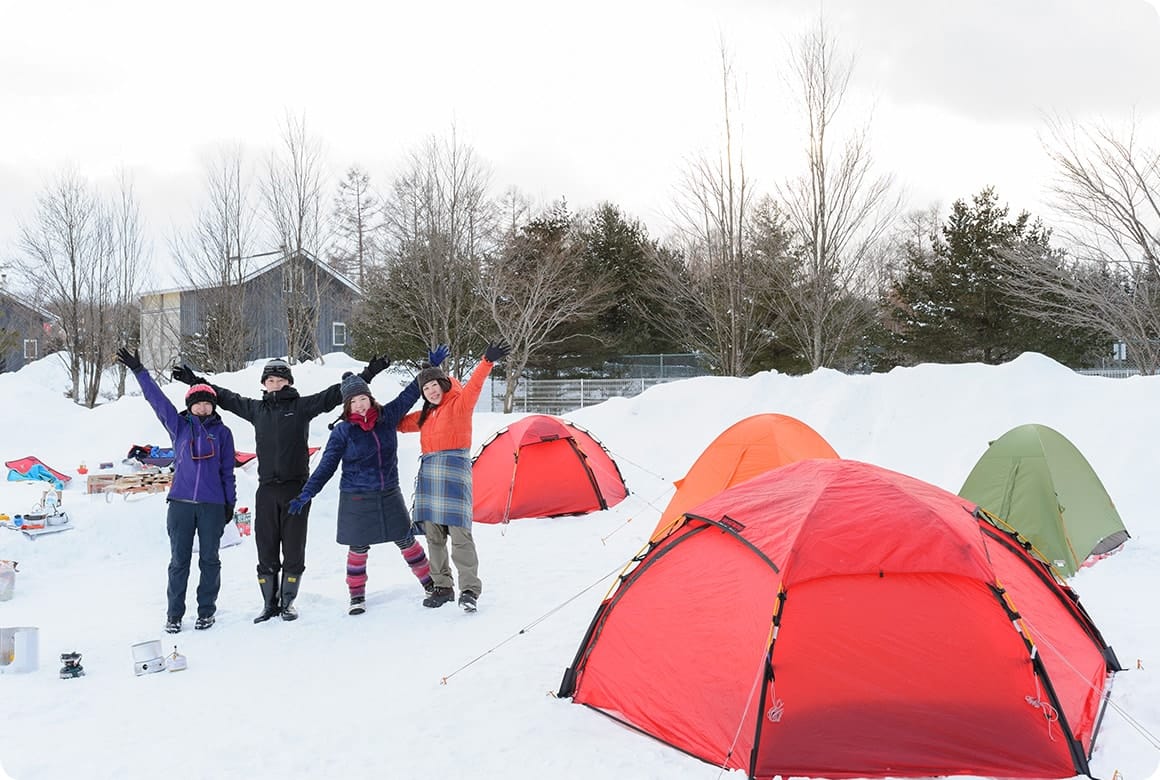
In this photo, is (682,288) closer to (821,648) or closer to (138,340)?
(138,340)

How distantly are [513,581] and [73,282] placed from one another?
1946 centimetres

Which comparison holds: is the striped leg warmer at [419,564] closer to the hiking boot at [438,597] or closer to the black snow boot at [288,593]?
the hiking boot at [438,597]

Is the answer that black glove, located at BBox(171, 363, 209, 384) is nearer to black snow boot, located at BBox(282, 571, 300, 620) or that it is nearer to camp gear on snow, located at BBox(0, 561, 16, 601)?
black snow boot, located at BBox(282, 571, 300, 620)

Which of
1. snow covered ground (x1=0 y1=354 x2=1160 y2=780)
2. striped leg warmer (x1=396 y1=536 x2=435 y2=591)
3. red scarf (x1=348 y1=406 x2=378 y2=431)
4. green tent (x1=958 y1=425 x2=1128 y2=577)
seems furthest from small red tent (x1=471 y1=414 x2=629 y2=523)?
green tent (x1=958 y1=425 x2=1128 y2=577)

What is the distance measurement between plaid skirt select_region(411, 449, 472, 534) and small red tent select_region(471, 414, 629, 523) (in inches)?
146

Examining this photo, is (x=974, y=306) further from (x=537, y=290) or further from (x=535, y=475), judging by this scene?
(x=535, y=475)

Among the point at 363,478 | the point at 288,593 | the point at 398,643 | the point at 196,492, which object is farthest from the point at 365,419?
the point at 398,643

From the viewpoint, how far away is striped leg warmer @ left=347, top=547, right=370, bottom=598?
5938mm

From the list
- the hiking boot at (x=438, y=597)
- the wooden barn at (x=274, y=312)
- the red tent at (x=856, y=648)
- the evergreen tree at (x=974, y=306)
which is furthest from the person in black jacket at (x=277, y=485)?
the evergreen tree at (x=974, y=306)

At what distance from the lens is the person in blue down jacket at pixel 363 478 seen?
5.89 metres

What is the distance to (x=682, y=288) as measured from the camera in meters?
22.8

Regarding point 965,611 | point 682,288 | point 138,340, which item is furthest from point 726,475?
point 138,340

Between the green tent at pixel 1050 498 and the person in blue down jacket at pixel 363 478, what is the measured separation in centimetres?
533

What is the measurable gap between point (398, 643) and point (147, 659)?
1489mm
